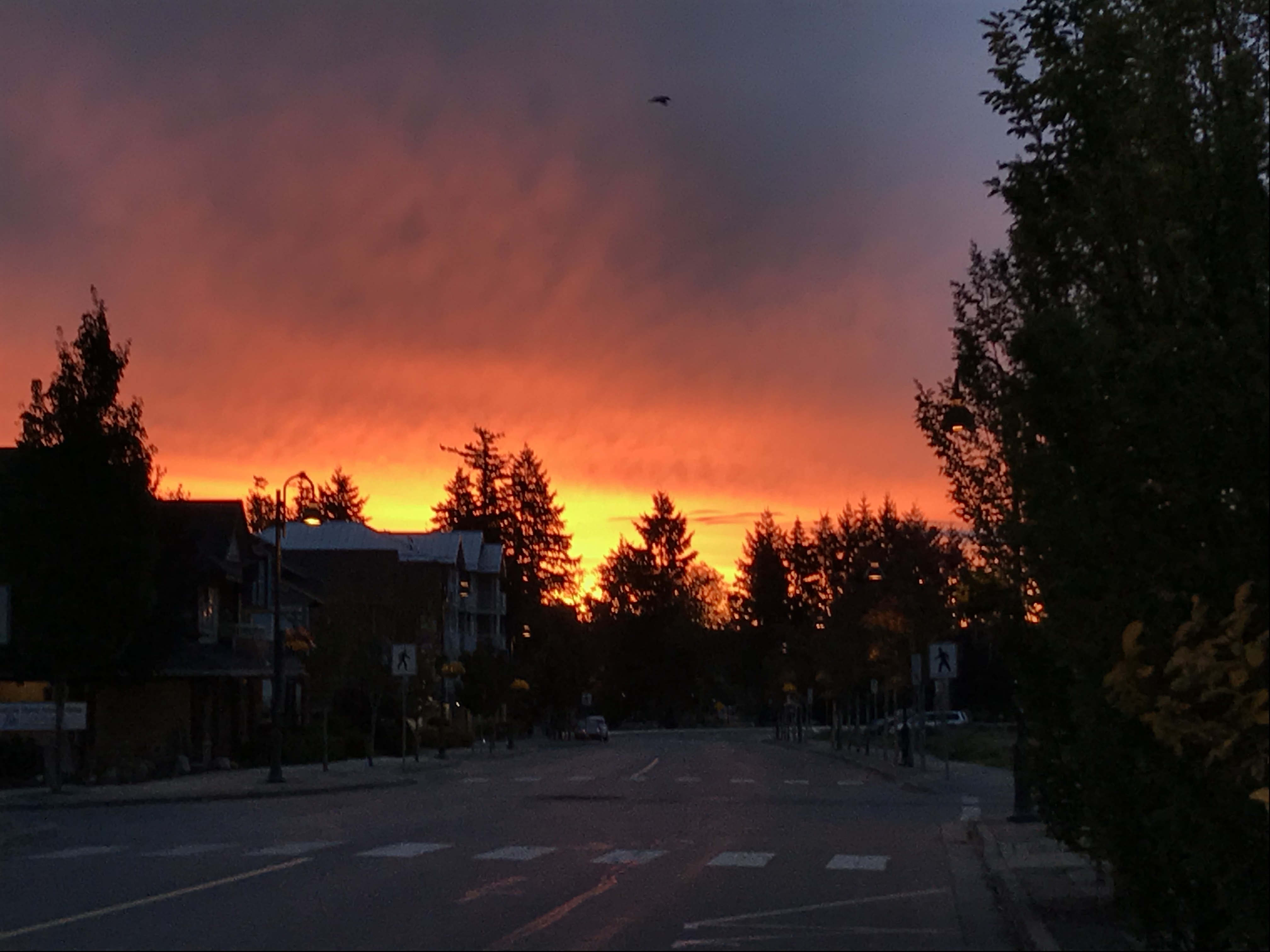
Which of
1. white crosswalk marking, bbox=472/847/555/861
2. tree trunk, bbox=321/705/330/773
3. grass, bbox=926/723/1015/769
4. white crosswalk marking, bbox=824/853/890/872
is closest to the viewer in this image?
white crosswalk marking, bbox=824/853/890/872

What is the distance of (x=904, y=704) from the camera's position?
165ft

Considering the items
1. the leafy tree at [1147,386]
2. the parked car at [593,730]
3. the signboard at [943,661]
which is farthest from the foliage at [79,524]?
the parked car at [593,730]

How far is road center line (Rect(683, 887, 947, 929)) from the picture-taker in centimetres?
1456

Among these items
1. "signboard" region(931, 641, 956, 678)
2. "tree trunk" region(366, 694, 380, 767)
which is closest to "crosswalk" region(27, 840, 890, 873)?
"signboard" region(931, 641, 956, 678)

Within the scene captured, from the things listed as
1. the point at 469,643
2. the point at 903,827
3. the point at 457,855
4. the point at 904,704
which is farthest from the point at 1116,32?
the point at 469,643

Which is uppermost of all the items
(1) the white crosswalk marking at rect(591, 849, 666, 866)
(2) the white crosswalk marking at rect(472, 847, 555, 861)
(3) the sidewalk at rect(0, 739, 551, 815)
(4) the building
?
(4) the building

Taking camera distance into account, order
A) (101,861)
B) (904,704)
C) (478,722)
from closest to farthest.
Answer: (101,861), (904,704), (478,722)

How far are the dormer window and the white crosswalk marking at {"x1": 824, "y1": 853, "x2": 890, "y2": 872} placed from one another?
3104 centimetres

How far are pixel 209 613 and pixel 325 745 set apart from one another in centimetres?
840

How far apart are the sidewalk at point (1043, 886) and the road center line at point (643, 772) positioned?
41.3 ft

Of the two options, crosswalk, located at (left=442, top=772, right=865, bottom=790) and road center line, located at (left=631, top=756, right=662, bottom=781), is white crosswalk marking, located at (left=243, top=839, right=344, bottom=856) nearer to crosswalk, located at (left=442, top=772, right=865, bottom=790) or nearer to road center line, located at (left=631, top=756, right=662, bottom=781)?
crosswalk, located at (left=442, top=772, right=865, bottom=790)

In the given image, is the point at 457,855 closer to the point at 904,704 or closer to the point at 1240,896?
the point at 1240,896

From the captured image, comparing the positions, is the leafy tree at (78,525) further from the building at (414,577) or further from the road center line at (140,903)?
the building at (414,577)

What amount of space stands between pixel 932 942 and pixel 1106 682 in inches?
197
